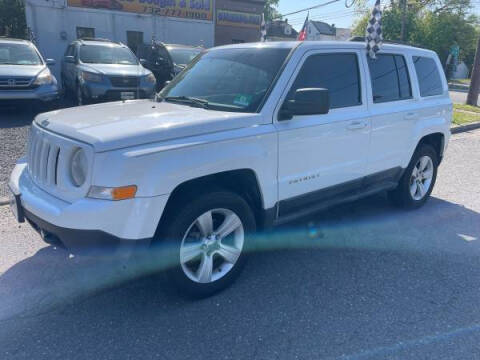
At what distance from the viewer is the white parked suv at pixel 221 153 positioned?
2.63 meters

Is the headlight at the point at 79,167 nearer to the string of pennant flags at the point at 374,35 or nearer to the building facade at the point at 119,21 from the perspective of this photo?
the string of pennant flags at the point at 374,35

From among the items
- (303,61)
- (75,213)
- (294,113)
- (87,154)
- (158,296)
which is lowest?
→ (158,296)

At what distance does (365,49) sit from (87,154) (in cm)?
300

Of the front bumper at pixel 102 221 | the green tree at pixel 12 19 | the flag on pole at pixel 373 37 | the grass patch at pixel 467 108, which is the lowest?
the grass patch at pixel 467 108

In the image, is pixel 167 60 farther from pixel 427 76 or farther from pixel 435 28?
pixel 435 28

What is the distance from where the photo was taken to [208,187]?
3.05 m

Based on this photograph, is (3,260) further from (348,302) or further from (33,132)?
(348,302)

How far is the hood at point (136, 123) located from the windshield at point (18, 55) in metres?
7.53

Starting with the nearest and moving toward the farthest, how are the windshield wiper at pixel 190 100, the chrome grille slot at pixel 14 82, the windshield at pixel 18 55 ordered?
the windshield wiper at pixel 190 100 < the chrome grille slot at pixel 14 82 < the windshield at pixel 18 55

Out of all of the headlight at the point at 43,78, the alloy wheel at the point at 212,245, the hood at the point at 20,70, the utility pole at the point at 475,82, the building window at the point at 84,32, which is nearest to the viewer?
the alloy wheel at the point at 212,245

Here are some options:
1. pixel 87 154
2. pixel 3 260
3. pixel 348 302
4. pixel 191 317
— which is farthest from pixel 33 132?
pixel 348 302

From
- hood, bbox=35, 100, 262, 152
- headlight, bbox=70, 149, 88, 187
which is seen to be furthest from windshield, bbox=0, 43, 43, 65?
headlight, bbox=70, 149, 88, 187

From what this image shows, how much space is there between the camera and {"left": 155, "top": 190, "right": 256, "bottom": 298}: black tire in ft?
9.32

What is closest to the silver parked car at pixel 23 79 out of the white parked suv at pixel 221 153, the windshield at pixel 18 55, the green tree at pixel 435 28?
the windshield at pixel 18 55
